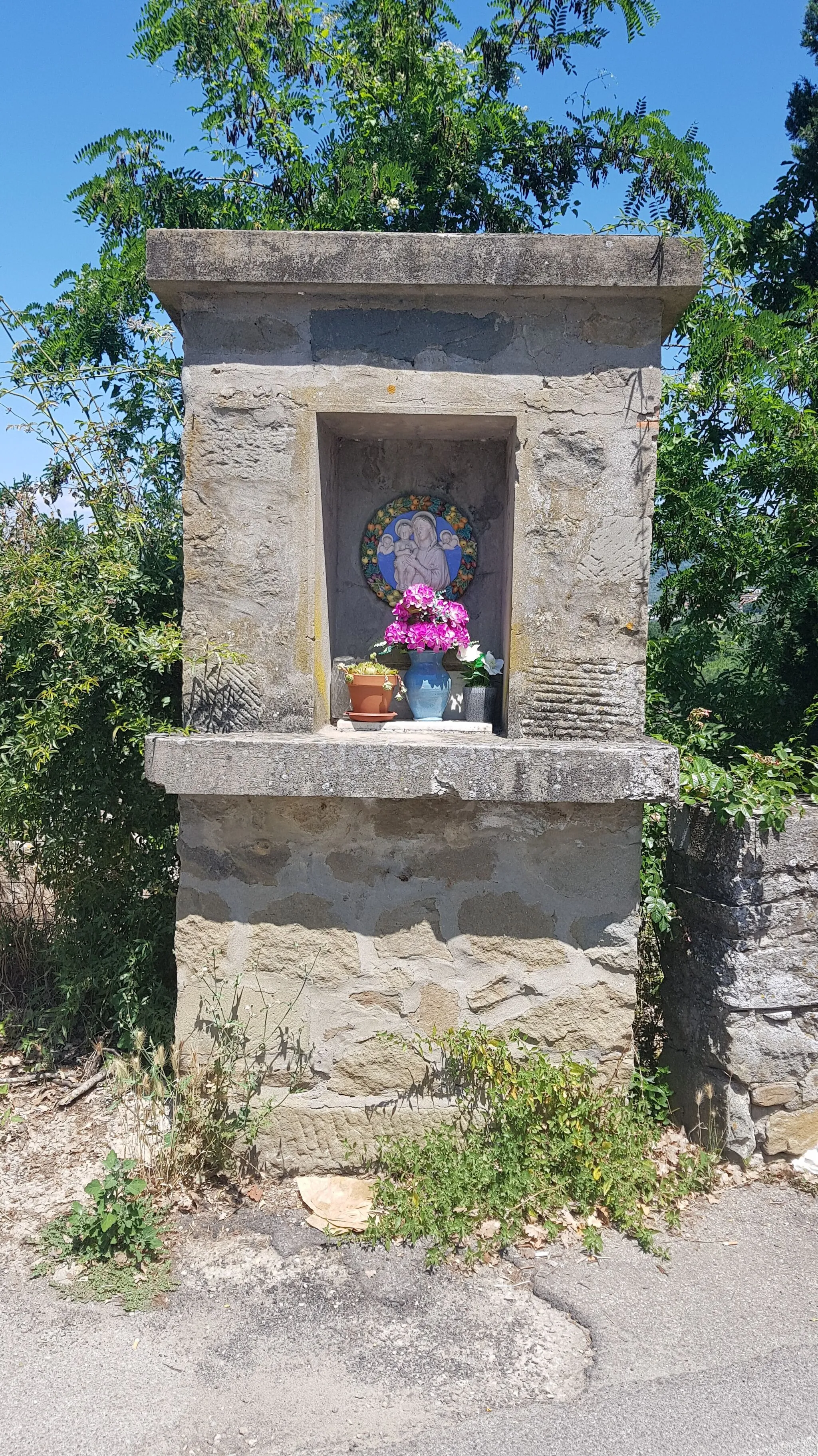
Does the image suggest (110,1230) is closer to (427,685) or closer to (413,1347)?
(413,1347)

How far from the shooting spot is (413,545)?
3.83 m

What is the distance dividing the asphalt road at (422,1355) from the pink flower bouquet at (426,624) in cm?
204

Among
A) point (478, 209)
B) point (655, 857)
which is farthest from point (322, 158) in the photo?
point (655, 857)

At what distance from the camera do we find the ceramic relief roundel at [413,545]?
383cm

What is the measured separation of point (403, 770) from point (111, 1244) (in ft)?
5.50

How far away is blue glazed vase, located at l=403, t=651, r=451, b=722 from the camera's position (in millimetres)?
3693

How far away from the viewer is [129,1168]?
318 centimetres

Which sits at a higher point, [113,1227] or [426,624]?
[426,624]

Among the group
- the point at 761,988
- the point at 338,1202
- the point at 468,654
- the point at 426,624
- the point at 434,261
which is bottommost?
the point at 338,1202

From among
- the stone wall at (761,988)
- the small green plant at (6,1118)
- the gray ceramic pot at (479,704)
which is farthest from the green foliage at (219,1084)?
the stone wall at (761,988)

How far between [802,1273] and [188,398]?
342 centimetres

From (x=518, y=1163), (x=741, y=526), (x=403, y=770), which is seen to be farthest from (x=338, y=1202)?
(x=741, y=526)

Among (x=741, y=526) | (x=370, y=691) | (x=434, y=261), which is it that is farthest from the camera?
(x=741, y=526)

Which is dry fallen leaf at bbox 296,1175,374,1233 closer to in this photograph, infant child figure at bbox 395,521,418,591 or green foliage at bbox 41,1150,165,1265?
green foliage at bbox 41,1150,165,1265
